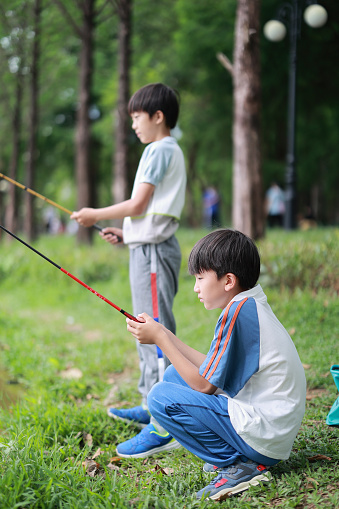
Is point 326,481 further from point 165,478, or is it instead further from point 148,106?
point 148,106

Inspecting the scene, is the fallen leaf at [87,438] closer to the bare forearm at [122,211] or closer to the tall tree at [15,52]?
the bare forearm at [122,211]

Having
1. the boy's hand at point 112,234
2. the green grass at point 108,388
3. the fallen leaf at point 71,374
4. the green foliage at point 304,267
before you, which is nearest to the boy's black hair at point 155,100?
the boy's hand at point 112,234

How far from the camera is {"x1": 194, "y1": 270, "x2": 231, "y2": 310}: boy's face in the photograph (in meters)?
2.31

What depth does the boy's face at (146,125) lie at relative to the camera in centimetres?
312

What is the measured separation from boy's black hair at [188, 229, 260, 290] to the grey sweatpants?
29.7 inches

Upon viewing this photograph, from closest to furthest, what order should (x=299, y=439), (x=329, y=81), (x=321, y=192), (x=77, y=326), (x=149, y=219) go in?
(x=299, y=439) < (x=149, y=219) < (x=77, y=326) < (x=329, y=81) < (x=321, y=192)

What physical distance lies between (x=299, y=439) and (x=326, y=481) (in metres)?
0.45

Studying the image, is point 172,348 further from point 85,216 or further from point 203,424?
A: point 85,216

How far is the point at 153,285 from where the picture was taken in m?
3.07

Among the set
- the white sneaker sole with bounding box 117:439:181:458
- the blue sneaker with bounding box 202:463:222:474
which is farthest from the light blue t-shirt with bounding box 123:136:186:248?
the blue sneaker with bounding box 202:463:222:474

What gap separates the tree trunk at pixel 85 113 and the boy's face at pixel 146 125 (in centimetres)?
851

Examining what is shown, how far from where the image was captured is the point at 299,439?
2705 mm

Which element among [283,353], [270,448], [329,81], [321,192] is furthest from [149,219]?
[321,192]

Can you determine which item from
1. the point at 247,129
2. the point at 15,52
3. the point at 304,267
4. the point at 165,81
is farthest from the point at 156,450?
the point at 165,81
